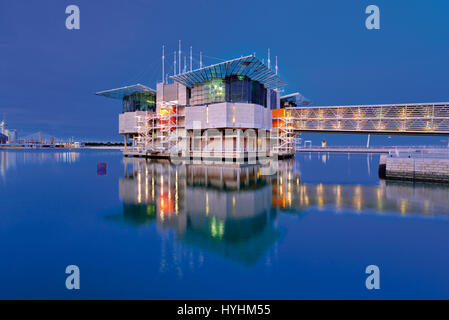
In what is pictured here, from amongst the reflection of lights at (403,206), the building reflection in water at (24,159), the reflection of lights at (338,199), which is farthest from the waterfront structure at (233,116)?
the reflection of lights at (403,206)

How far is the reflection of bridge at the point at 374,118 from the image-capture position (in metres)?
42.8

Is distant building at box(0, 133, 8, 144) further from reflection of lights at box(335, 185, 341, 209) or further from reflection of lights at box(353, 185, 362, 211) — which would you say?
reflection of lights at box(353, 185, 362, 211)

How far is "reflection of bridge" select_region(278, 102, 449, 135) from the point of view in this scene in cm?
4284

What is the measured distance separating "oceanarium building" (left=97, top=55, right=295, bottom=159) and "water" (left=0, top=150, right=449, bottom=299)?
2511 centimetres

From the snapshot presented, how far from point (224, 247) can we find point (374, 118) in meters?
50.4

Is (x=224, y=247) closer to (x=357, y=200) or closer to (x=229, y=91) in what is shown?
(x=357, y=200)

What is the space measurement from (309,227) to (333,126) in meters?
46.3

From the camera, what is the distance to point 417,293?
4.54 meters

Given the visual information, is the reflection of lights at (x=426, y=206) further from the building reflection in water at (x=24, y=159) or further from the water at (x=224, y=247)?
the building reflection in water at (x=24, y=159)

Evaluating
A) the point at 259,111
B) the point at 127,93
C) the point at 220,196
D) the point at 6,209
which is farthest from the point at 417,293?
the point at 127,93

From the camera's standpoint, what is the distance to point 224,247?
6.57 metres

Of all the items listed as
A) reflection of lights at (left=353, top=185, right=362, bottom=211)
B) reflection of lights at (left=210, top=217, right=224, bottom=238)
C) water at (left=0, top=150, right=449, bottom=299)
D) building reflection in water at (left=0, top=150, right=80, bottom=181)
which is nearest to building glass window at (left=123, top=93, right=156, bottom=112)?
building reflection in water at (left=0, top=150, right=80, bottom=181)

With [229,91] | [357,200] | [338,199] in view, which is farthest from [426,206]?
[229,91]

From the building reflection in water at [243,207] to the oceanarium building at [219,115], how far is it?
20807mm
